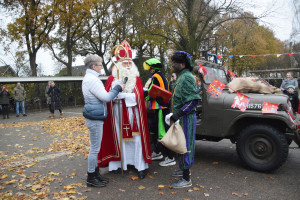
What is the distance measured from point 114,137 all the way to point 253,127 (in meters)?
2.43

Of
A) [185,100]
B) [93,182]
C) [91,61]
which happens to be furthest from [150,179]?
[91,61]

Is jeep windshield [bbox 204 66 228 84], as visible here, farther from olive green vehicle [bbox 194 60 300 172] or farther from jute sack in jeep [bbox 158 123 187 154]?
jute sack in jeep [bbox 158 123 187 154]

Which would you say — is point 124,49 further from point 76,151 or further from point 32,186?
point 76,151

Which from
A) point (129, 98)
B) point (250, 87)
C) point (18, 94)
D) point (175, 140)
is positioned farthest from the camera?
point (18, 94)

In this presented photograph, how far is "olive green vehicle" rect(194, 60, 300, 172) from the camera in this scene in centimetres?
386

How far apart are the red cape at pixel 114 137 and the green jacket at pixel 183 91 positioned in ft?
2.47

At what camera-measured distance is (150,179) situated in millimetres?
4047

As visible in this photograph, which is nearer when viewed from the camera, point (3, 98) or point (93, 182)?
point (93, 182)

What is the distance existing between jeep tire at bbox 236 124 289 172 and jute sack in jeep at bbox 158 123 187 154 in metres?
1.39

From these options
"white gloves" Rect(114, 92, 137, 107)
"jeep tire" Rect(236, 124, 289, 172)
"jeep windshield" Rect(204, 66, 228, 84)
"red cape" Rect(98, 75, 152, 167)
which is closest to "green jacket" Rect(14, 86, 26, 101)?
"red cape" Rect(98, 75, 152, 167)

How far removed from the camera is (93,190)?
12.0ft

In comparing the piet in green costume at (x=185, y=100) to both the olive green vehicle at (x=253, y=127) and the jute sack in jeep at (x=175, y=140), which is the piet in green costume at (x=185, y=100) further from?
the olive green vehicle at (x=253, y=127)

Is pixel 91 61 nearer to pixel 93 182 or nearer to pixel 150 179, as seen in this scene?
pixel 93 182

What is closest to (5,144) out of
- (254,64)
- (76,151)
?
(76,151)
